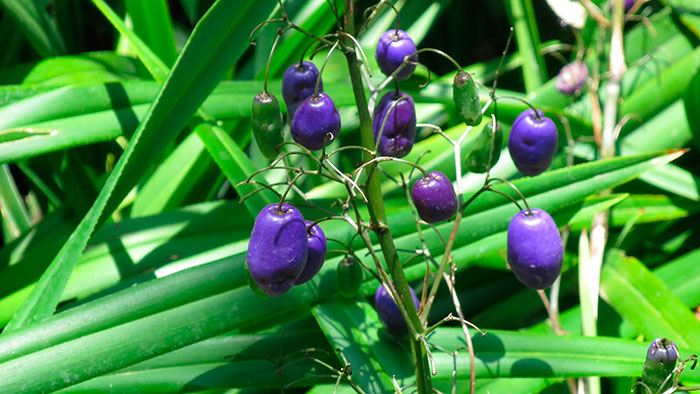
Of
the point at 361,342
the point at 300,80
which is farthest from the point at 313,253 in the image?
the point at 361,342

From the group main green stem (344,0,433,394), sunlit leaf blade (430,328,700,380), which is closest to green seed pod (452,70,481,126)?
main green stem (344,0,433,394)

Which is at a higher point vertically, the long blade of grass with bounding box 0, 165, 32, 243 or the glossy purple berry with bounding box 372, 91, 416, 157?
the long blade of grass with bounding box 0, 165, 32, 243

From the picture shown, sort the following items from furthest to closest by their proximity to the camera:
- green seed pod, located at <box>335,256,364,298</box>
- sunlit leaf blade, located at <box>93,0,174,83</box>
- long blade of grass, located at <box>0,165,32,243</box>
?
1. long blade of grass, located at <box>0,165,32,243</box>
2. sunlit leaf blade, located at <box>93,0,174,83</box>
3. green seed pod, located at <box>335,256,364,298</box>

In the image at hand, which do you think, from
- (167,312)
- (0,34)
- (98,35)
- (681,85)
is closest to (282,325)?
(167,312)

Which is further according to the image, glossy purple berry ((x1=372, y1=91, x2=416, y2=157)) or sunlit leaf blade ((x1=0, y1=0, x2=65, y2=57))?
sunlit leaf blade ((x1=0, y1=0, x2=65, y2=57))

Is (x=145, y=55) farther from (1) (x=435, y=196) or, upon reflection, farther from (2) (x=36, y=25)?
(1) (x=435, y=196)

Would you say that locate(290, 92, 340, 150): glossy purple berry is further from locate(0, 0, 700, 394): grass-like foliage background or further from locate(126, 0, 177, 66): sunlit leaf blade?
locate(126, 0, 177, 66): sunlit leaf blade

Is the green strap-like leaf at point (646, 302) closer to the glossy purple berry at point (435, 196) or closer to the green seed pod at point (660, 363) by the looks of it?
the green seed pod at point (660, 363)
